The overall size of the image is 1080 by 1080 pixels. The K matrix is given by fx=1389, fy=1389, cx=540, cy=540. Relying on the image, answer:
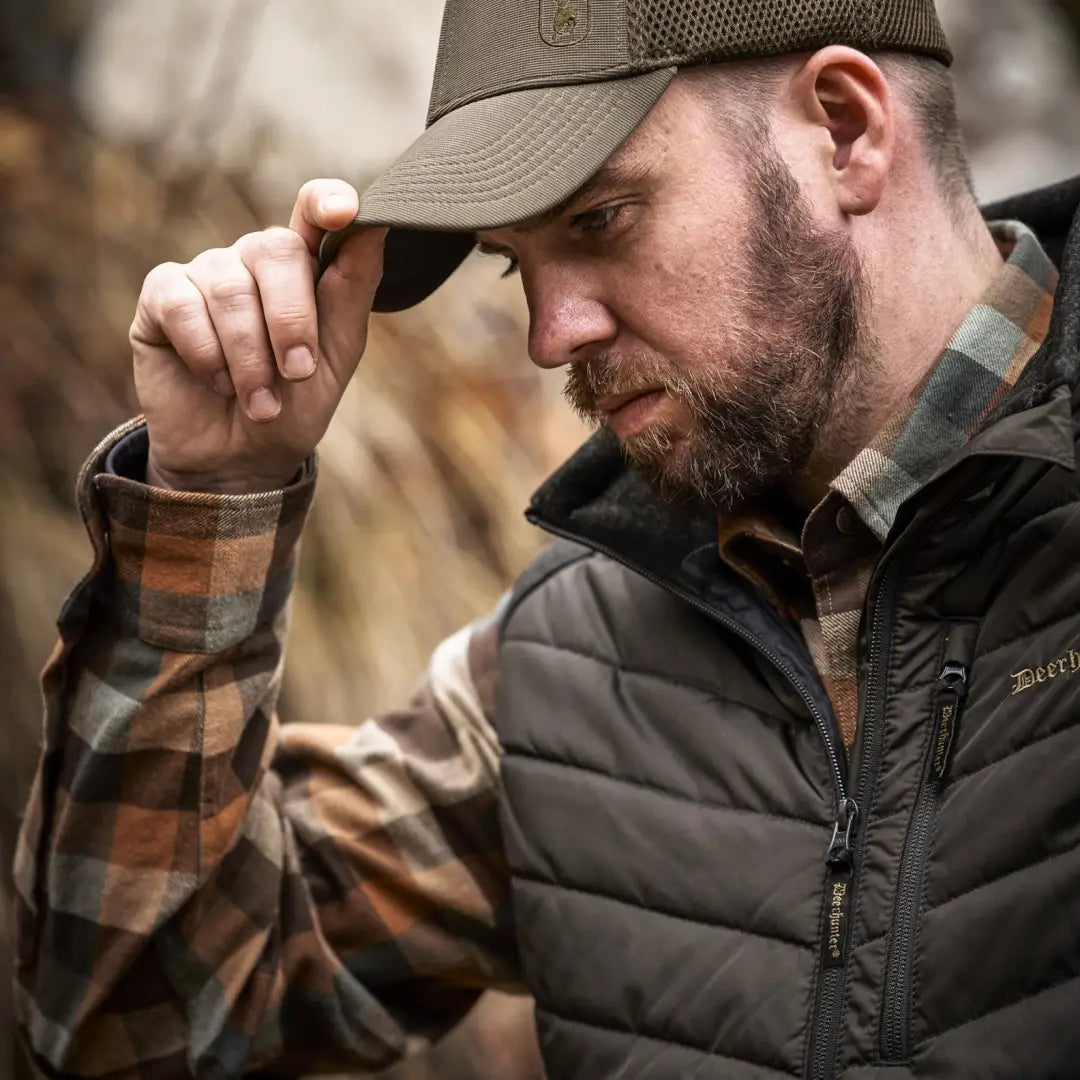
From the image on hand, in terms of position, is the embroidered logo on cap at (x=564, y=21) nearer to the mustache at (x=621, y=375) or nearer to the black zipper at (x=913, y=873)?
the mustache at (x=621, y=375)

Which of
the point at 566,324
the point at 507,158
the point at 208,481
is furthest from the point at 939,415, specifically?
the point at 208,481

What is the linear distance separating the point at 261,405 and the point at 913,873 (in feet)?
2.31

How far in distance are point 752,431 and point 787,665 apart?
0.23m

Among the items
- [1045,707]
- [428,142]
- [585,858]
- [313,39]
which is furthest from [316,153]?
[1045,707]

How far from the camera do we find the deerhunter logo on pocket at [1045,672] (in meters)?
1.13

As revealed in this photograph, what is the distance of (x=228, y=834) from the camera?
140 centimetres

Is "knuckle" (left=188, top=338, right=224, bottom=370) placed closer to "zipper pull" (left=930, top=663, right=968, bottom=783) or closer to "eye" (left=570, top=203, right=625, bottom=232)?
"eye" (left=570, top=203, right=625, bottom=232)

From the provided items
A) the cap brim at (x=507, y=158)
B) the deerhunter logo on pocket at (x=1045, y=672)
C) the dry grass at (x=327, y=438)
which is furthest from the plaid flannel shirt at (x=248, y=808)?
the dry grass at (x=327, y=438)

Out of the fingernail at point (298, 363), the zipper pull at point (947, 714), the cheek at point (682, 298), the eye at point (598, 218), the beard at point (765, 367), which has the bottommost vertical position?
the zipper pull at point (947, 714)

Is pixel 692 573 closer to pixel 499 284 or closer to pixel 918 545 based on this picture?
pixel 918 545

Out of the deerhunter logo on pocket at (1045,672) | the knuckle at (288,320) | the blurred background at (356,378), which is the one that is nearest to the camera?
the deerhunter logo on pocket at (1045,672)

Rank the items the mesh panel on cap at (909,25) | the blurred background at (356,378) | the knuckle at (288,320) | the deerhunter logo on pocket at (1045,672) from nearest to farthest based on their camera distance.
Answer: the deerhunter logo on pocket at (1045,672) → the knuckle at (288,320) → the mesh panel on cap at (909,25) → the blurred background at (356,378)

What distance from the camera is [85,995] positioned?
4.64ft

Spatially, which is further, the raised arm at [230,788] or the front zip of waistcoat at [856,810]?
the raised arm at [230,788]
